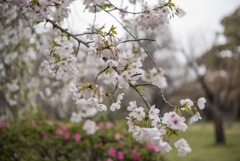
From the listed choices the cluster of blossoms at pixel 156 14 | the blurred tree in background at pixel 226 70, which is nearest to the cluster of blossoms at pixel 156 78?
the cluster of blossoms at pixel 156 14

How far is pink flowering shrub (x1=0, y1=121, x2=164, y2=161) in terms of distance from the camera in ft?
8.55

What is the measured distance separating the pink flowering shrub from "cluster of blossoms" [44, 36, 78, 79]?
1.45 meters

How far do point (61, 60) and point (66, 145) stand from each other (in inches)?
72.2

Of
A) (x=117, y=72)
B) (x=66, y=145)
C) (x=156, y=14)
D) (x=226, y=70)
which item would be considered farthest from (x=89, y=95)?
(x=226, y=70)

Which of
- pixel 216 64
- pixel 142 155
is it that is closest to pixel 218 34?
pixel 216 64

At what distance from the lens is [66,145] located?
286 centimetres

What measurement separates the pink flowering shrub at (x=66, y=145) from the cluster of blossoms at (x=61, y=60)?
145 centimetres

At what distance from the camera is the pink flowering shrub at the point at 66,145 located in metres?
2.61

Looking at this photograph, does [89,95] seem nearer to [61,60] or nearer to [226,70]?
[61,60]

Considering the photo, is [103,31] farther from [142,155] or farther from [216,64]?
[216,64]

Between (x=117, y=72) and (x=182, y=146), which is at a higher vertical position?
(x=117, y=72)

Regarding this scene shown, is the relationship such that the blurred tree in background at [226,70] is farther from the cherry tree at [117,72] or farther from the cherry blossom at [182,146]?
the cherry blossom at [182,146]

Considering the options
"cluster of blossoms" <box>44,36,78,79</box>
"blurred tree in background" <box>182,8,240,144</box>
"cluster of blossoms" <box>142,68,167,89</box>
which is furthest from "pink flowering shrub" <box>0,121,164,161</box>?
"blurred tree in background" <box>182,8,240,144</box>

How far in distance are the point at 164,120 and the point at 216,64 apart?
12.8 m
